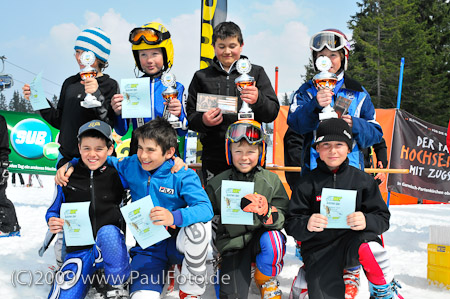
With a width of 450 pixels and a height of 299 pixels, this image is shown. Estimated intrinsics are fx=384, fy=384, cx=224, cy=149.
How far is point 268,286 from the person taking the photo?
2912mm

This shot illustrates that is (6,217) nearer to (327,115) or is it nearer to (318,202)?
(318,202)

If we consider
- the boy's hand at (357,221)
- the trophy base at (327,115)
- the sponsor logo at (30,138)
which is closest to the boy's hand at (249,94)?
the trophy base at (327,115)

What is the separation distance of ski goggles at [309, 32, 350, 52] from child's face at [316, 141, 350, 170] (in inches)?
34.4

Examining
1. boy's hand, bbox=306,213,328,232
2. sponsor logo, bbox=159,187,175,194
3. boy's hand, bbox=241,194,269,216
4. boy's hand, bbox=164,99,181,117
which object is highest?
boy's hand, bbox=164,99,181,117

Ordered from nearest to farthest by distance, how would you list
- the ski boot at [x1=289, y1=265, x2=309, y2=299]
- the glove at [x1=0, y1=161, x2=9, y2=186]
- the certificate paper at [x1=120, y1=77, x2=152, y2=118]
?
the ski boot at [x1=289, y1=265, x2=309, y2=299] < the certificate paper at [x1=120, y1=77, x2=152, y2=118] < the glove at [x1=0, y1=161, x2=9, y2=186]

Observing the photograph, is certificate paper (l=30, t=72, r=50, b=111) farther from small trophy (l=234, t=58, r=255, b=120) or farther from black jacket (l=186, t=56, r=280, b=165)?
small trophy (l=234, t=58, r=255, b=120)

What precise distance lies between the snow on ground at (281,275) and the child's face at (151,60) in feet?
6.61

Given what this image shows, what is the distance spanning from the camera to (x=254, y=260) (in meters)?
3.07

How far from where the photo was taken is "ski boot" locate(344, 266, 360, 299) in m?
2.83

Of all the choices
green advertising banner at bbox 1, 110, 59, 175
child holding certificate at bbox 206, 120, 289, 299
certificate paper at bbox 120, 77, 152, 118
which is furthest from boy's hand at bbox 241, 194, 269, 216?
green advertising banner at bbox 1, 110, 59, 175

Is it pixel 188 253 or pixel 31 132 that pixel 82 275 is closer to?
pixel 188 253

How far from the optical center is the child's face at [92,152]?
3016 millimetres

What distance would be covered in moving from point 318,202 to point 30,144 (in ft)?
32.3

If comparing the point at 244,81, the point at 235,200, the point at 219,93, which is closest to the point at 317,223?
the point at 235,200
